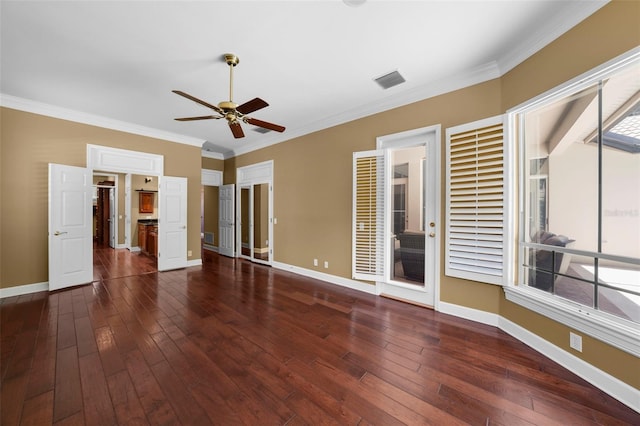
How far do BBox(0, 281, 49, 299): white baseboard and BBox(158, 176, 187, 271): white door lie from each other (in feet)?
5.18

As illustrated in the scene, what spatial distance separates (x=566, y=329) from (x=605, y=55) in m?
2.16

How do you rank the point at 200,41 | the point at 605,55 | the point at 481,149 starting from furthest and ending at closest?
the point at 481,149
the point at 200,41
the point at 605,55

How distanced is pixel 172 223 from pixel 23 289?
222 centimetres

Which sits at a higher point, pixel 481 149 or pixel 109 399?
pixel 481 149

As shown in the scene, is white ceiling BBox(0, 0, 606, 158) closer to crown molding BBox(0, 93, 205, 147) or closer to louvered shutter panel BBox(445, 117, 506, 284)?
crown molding BBox(0, 93, 205, 147)

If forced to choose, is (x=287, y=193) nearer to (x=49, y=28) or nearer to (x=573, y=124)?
(x=49, y=28)

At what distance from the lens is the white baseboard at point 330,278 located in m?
3.78

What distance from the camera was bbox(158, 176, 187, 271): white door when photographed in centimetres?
494

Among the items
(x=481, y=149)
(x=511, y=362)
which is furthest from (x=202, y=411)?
(x=481, y=149)

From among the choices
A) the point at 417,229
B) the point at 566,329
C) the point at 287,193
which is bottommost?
the point at 566,329

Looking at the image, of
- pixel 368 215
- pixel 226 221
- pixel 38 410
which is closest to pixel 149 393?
pixel 38 410

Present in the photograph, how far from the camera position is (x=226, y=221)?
260 inches

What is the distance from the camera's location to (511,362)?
205 cm

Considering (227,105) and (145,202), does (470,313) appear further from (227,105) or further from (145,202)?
(145,202)
